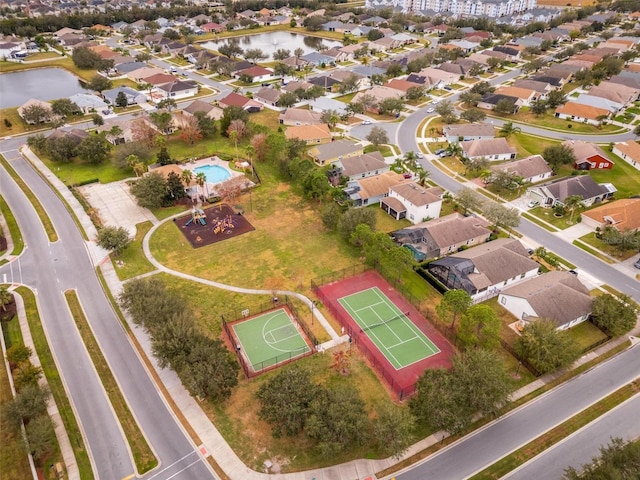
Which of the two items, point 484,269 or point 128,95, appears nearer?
point 484,269

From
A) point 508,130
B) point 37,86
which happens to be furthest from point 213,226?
point 37,86

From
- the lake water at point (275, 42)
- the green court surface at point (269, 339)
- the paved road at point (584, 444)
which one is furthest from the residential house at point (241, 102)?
the paved road at point (584, 444)

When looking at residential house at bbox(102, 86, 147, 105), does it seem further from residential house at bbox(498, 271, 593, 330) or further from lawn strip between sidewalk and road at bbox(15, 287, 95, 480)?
residential house at bbox(498, 271, 593, 330)

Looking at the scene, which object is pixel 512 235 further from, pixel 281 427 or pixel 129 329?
pixel 129 329

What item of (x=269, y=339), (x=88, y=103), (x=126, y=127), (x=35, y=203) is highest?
(x=88, y=103)

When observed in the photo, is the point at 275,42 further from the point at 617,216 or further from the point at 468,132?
the point at 617,216

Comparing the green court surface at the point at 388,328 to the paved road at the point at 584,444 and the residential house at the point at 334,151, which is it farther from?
the residential house at the point at 334,151
